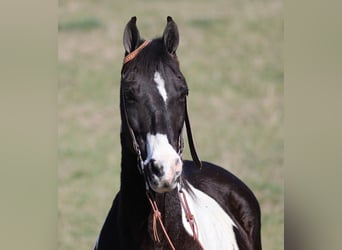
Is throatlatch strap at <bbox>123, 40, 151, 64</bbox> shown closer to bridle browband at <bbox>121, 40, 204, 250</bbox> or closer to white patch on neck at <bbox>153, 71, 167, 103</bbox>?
bridle browband at <bbox>121, 40, 204, 250</bbox>

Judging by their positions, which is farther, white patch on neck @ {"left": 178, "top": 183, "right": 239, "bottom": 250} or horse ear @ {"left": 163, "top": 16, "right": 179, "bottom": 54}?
white patch on neck @ {"left": 178, "top": 183, "right": 239, "bottom": 250}

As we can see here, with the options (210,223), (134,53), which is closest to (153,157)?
(134,53)

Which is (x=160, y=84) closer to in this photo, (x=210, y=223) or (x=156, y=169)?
(x=156, y=169)

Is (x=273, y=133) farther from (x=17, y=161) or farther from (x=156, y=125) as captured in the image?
(x=156, y=125)

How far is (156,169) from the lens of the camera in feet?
7.67

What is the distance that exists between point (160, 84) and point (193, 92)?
118 inches

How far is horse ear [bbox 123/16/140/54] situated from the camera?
264 cm

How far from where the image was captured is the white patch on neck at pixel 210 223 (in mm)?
2766

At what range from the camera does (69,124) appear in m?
5.17

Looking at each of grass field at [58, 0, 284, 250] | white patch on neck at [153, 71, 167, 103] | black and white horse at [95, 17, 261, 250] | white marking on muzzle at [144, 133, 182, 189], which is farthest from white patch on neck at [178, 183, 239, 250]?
grass field at [58, 0, 284, 250]

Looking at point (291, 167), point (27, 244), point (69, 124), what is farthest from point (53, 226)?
point (69, 124)

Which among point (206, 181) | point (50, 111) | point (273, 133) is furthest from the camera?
point (273, 133)

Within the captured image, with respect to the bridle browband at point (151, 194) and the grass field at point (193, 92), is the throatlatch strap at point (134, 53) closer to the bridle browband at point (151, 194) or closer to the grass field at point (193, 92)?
the bridle browband at point (151, 194)

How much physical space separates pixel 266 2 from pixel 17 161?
7.76ft
